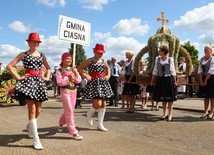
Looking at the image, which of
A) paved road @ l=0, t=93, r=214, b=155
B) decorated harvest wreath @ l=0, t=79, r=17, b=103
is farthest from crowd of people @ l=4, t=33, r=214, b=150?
decorated harvest wreath @ l=0, t=79, r=17, b=103

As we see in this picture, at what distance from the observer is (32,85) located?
20.5 ft

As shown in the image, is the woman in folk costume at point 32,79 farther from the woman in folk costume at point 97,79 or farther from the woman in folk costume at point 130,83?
the woman in folk costume at point 130,83

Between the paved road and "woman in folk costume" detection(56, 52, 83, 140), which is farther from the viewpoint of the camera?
"woman in folk costume" detection(56, 52, 83, 140)

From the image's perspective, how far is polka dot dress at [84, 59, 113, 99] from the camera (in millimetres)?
7695

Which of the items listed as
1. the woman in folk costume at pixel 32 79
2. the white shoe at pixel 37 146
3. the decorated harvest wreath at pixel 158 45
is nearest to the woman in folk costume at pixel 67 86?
the woman in folk costume at pixel 32 79

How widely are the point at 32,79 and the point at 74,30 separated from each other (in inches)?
187

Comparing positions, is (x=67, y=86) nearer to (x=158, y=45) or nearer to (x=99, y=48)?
(x=99, y=48)

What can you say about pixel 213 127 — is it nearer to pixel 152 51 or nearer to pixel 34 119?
pixel 152 51

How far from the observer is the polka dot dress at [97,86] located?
7695mm

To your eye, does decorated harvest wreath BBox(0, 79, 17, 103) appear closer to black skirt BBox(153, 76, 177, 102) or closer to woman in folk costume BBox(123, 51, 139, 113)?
woman in folk costume BBox(123, 51, 139, 113)

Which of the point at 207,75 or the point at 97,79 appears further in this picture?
the point at 207,75

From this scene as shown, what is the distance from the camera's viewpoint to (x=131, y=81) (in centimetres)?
1205

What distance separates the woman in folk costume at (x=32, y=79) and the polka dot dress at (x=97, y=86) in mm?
1491

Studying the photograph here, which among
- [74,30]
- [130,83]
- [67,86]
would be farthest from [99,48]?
[130,83]
